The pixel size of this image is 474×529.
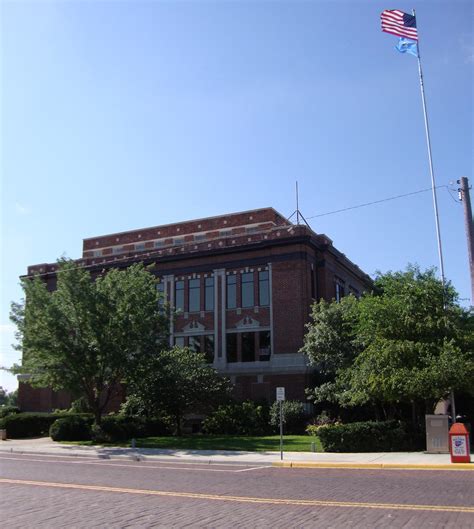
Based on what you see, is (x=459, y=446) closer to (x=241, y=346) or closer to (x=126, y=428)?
(x=126, y=428)

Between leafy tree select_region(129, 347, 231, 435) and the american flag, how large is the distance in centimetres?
1988

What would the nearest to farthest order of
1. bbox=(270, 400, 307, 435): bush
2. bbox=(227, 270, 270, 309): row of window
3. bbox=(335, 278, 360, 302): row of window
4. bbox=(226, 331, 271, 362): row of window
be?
1. bbox=(270, 400, 307, 435): bush
2. bbox=(226, 331, 271, 362): row of window
3. bbox=(227, 270, 270, 309): row of window
4. bbox=(335, 278, 360, 302): row of window

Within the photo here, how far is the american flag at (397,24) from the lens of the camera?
26141 mm

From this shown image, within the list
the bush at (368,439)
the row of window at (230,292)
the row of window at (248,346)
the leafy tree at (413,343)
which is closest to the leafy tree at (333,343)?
the leafy tree at (413,343)

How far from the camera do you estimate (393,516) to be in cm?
883

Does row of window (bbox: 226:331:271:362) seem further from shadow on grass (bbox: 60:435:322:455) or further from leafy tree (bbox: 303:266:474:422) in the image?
leafy tree (bbox: 303:266:474:422)

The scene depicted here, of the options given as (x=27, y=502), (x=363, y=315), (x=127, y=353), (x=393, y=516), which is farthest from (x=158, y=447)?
(x=393, y=516)

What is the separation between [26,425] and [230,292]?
621 inches

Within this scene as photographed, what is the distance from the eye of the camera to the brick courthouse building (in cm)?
3759

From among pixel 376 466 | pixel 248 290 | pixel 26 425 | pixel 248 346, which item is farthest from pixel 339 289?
pixel 376 466

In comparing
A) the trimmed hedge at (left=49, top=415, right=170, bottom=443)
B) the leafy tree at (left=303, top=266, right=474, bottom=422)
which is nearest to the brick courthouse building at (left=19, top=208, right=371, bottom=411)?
the trimmed hedge at (left=49, top=415, right=170, bottom=443)

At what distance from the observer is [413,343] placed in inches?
897

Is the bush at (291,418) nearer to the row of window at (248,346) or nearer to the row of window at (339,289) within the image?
the row of window at (248,346)

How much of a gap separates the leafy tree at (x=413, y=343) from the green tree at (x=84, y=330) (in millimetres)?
10764
